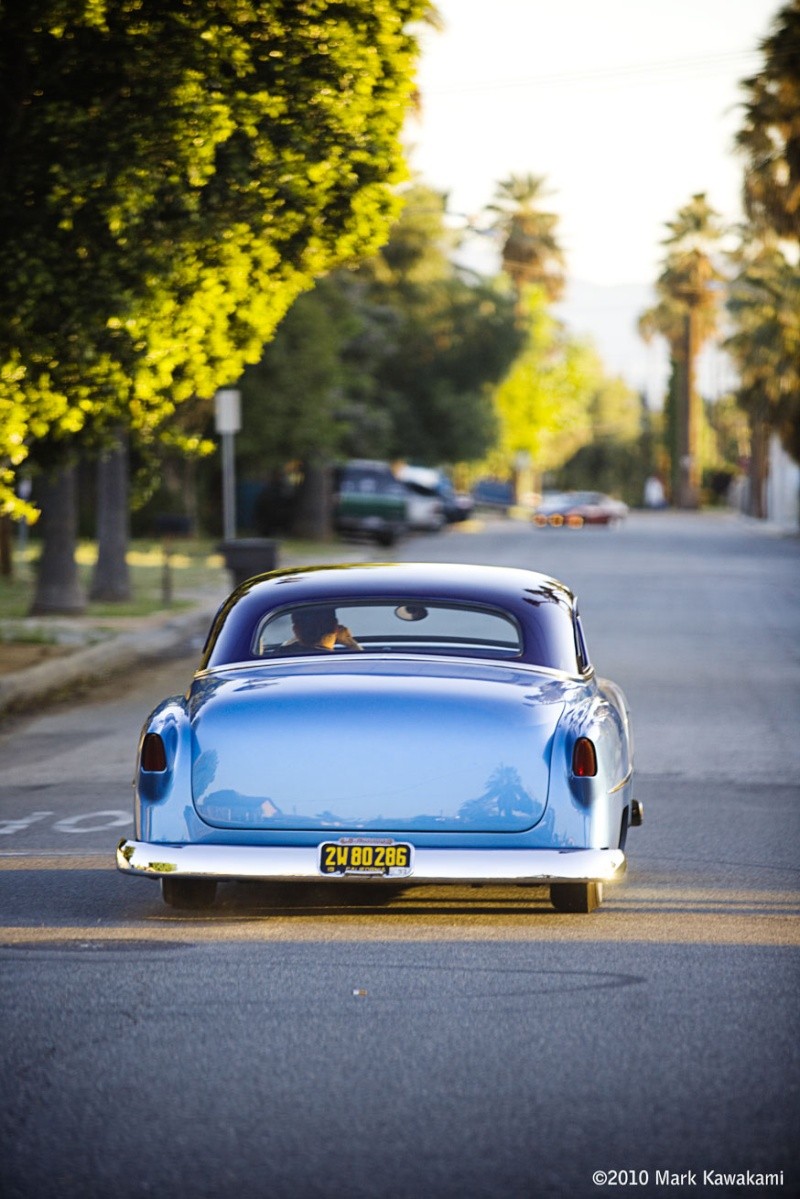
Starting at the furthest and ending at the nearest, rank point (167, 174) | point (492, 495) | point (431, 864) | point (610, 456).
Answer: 1. point (610, 456)
2. point (492, 495)
3. point (167, 174)
4. point (431, 864)

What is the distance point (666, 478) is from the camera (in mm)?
124375

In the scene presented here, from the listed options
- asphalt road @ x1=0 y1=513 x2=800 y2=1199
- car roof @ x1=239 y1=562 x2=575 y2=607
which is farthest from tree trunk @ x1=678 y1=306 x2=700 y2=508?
car roof @ x1=239 y1=562 x2=575 y2=607

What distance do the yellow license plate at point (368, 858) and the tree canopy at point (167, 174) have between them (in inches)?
358

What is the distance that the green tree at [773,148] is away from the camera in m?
46.5

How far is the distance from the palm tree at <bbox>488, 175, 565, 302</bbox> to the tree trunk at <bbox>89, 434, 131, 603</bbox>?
7463cm

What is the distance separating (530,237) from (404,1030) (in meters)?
101

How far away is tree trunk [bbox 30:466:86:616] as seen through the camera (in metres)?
26.5

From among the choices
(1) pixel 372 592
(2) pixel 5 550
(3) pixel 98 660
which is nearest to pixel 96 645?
(3) pixel 98 660

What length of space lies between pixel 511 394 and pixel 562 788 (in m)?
110

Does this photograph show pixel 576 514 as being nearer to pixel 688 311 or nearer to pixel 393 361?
pixel 393 361

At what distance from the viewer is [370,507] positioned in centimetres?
5238

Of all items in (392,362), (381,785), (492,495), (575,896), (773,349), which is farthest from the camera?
(492,495)

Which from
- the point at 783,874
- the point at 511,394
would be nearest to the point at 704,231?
the point at 511,394

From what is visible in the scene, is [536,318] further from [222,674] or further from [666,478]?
[222,674]
